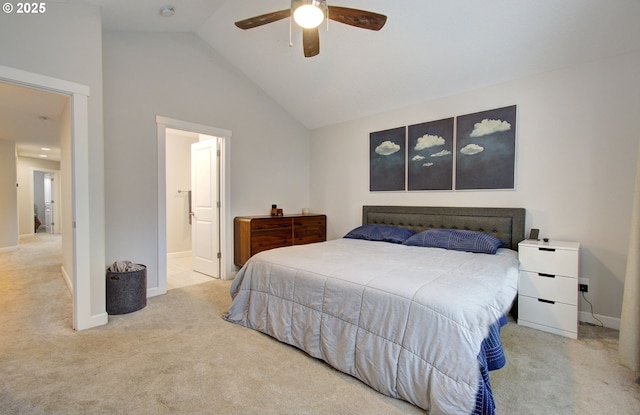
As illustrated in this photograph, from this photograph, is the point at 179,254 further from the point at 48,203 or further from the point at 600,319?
the point at 48,203

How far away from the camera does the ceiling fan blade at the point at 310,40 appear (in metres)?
2.41

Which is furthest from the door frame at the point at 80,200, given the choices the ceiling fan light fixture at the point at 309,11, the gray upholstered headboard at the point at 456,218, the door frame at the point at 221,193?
the gray upholstered headboard at the point at 456,218

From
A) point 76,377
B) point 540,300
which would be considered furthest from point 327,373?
point 540,300

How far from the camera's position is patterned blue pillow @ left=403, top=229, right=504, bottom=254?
294 cm

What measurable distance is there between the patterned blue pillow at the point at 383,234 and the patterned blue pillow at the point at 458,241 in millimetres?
157

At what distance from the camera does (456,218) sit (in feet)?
11.8

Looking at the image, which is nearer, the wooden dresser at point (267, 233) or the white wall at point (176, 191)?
the wooden dresser at point (267, 233)

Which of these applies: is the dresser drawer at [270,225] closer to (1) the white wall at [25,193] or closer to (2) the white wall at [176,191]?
(2) the white wall at [176,191]

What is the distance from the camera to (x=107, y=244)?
3.24m

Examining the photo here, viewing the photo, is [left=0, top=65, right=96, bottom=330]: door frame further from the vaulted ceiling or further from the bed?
the bed

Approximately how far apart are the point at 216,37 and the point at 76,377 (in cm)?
387

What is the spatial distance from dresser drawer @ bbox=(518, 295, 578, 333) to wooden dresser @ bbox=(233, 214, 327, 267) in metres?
2.98

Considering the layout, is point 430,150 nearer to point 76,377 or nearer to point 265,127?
point 265,127

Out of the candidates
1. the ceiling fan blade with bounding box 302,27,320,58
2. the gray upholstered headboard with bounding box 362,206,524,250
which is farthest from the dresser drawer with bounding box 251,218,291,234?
the ceiling fan blade with bounding box 302,27,320,58
